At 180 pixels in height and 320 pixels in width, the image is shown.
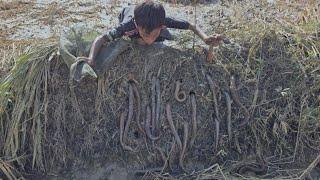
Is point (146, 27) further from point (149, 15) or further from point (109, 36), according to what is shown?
point (109, 36)

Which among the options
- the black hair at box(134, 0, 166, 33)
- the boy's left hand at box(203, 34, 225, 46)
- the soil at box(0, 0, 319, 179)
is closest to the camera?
the black hair at box(134, 0, 166, 33)

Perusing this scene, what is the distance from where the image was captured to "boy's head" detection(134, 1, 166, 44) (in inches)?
139

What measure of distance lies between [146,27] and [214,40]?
47 cm

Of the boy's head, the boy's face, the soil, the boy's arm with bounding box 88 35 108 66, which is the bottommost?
the soil

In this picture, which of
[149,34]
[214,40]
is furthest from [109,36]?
[214,40]

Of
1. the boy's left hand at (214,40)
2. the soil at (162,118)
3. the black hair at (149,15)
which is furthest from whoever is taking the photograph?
the soil at (162,118)

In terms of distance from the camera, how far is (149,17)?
3525 mm

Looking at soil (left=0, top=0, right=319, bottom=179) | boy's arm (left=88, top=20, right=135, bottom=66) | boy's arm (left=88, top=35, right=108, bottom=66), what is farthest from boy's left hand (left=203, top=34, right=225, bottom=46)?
boy's arm (left=88, top=35, right=108, bottom=66)

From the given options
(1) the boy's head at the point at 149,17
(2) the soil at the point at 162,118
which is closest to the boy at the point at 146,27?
(1) the boy's head at the point at 149,17

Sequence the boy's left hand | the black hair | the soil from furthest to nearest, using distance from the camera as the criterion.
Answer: the soil, the boy's left hand, the black hair

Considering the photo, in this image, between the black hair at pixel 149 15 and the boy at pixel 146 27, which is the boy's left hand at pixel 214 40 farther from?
the black hair at pixel 149 15

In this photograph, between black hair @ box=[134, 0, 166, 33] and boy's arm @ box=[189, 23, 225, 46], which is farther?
boy's arm @ box=[189, 23, 225, 46]

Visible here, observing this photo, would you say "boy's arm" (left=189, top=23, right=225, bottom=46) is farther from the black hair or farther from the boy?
the black hair

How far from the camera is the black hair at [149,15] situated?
139 inches
